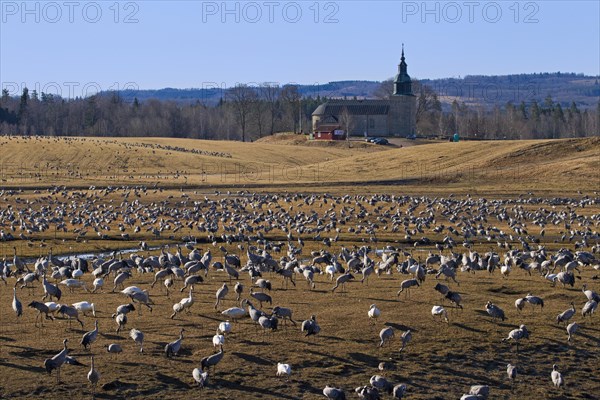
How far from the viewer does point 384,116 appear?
162 meters

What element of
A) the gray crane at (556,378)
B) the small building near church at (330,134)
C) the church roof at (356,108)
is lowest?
the gray crane at (556,378)

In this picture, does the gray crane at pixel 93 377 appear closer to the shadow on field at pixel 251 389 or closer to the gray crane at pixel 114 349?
the gray crane at pixel 114 349

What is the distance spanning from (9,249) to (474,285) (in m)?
22.9

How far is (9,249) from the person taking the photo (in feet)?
145

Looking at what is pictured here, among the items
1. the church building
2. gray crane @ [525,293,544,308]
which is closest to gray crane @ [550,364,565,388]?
gray crane @ [525,293,544,308]

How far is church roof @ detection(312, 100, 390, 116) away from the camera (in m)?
162

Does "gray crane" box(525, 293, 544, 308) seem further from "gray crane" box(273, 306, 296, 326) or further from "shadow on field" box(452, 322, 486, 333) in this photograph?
"gray crane" box(273, 306, 296, 326)

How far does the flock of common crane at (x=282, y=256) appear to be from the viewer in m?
24.5

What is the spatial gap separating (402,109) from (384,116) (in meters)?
3.30

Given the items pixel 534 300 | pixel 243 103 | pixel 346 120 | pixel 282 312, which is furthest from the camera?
pixel 243 103

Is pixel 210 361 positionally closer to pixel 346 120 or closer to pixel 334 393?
pixel 334 393

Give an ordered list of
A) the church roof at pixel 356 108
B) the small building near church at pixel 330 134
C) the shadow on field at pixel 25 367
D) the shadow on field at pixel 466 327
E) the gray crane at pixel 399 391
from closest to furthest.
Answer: the gray crane at pixel 399 391 → the shadow on field at pixel 25 367 → the shadow on field at pixel 466 327 → the small building near church at pixel 330 134 → the church roof at pixel 356 108

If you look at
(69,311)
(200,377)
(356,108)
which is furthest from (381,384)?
(356,108)

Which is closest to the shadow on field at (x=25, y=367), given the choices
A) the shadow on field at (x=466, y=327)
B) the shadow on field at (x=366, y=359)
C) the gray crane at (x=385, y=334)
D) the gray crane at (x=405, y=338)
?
the shadow on field at (x=366, y=359)
